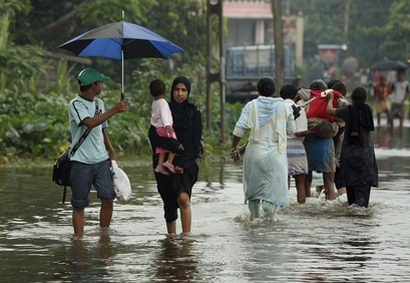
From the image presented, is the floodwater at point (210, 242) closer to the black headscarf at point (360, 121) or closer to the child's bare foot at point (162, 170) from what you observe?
the child's bare foot at point (162, 170)

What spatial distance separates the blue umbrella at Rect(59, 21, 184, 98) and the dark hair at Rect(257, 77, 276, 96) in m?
0.99

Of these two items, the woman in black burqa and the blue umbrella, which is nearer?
the woman in black burqa

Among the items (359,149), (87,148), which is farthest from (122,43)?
(359,149)

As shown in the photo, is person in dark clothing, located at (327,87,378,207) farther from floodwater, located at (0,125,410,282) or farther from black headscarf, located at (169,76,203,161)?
black headscarf, located at (169,76,203,161)

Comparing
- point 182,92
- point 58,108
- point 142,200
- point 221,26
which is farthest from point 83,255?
point 221,26

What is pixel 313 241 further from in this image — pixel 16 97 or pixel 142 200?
pixel 16 97

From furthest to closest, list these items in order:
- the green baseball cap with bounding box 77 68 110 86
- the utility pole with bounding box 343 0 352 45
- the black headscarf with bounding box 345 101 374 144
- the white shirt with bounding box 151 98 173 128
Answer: the utility pole with bounding box 343 0 352 45
the black headscarf with bounding box 345 101 374 144
the white shirt with bounding box 151 98 173 128
the green baseball cap with bounding box 77 68 110 86

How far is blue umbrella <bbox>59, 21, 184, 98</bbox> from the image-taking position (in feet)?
48.0

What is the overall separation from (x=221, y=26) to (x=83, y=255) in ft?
50.9

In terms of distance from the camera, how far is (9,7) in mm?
33812

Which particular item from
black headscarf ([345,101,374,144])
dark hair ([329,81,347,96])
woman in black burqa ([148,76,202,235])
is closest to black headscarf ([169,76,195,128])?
woman in black burqa ([148,76,202,235])

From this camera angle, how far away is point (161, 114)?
14016mm

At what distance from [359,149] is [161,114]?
3.67 m

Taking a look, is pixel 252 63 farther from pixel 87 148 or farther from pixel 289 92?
pixel 87 148
